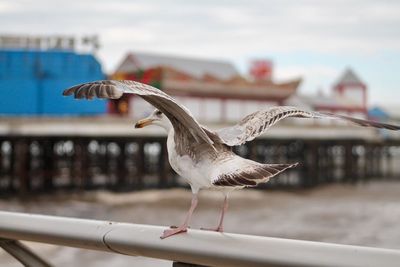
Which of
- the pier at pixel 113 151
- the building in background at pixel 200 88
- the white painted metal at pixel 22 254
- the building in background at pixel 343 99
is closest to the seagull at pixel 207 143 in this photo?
the white painted metal at pixel 22 254

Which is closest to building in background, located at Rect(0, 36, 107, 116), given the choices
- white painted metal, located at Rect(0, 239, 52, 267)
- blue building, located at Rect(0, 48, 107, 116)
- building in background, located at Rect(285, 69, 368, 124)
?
blue building, located at Rect(0, 48, 107, 116)

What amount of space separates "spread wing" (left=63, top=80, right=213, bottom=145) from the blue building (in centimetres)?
2027

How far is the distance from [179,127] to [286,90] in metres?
28.5

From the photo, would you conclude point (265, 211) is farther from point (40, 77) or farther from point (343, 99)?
point (343, 99)

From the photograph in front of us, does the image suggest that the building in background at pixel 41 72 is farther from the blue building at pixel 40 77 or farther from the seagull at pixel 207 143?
the seagull at pixel 207 143

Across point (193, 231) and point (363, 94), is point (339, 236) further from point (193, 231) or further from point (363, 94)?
point (363, 94)

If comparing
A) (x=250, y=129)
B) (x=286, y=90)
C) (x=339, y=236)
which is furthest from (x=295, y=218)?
(x=250, y=129)

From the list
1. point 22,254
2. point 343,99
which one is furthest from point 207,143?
point 343,99

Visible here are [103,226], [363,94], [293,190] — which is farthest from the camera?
[363,94]

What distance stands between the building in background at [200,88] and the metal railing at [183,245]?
2257cm

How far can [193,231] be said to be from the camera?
188 cm

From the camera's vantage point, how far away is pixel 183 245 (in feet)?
5.89

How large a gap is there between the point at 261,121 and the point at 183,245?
55 cm

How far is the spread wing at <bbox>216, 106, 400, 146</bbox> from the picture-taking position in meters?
2.15
